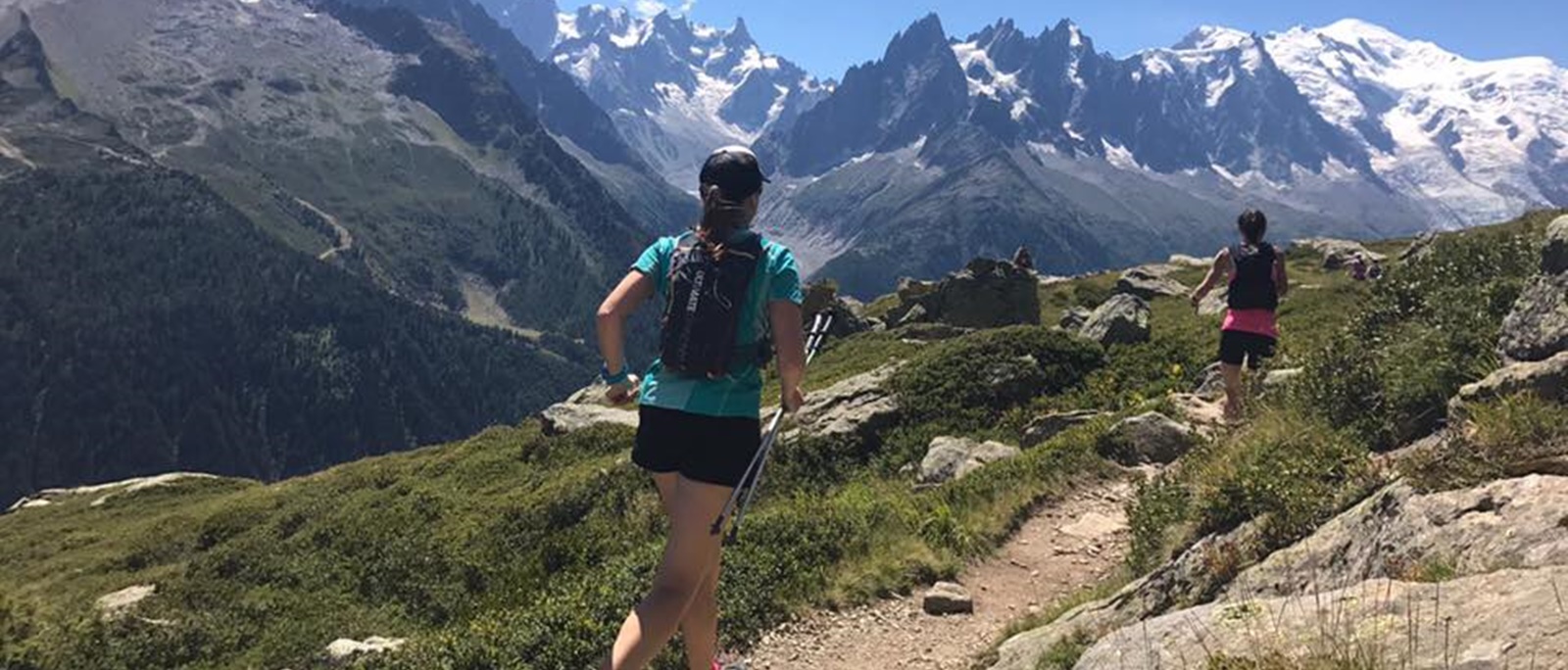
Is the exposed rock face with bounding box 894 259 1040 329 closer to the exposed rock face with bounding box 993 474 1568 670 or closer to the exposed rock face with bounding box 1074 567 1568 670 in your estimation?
the exposed rock face with bounding box 993 474 1568 670

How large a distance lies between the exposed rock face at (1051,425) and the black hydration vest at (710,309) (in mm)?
14056

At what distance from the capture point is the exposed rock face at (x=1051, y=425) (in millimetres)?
19250

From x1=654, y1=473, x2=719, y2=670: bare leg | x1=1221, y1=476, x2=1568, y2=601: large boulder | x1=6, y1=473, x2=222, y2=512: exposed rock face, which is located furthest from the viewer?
x1=6, y1=473, x2=222, y2=512: exposed rock face

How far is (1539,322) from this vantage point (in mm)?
9516

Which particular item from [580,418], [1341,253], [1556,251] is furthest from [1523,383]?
[1341,253]

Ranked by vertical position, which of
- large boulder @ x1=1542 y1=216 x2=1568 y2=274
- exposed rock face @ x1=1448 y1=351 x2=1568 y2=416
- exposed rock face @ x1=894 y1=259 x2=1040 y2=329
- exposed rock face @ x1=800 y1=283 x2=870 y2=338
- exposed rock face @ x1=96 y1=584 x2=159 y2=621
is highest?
large boulder @ x1=1542 y1=216 x2=1568 y2=274

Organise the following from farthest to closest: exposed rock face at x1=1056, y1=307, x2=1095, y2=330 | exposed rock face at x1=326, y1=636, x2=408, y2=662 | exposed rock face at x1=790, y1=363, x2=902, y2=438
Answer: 1. exposed rock face at x1=1056, y1=307, x2=1095, y2=330
2. exposed rock face at x1=790, y1=363, x2=902, y2=438
3. exposed rock face at x1=326, y1=636, x2=408, y2=662

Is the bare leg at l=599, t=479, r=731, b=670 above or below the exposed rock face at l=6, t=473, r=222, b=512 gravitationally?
above

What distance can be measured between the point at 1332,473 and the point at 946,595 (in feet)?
14.1

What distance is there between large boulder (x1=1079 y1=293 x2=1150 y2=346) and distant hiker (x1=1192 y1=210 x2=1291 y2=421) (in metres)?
13.7

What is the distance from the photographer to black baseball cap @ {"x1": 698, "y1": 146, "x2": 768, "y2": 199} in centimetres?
659

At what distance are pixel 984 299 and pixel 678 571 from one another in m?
45.2

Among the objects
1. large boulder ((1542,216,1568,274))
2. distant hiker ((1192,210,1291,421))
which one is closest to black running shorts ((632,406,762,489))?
large boulder ((1542,216,1568,274))

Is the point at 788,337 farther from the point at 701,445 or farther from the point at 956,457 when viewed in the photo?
the point at 956,457
